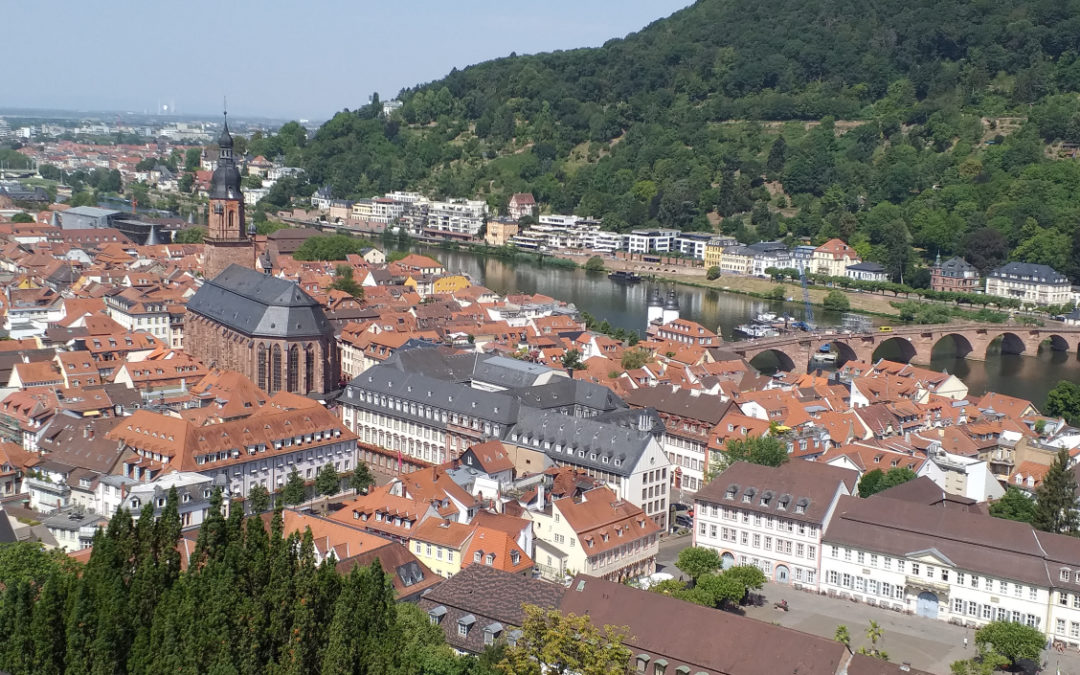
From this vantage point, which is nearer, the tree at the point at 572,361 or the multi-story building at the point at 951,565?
the multi-story building at the point at 951,565

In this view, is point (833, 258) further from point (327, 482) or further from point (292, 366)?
point (327, 482)

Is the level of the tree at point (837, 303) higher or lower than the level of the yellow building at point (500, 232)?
lower

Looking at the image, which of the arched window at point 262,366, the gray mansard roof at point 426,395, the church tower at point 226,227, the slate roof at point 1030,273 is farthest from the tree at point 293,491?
the slate roof at point 1030,273

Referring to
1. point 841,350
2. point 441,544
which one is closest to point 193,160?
point 841,350

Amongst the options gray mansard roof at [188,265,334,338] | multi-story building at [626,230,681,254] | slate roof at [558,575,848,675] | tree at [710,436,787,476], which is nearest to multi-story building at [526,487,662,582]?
slate roof at [558,575,848,675]

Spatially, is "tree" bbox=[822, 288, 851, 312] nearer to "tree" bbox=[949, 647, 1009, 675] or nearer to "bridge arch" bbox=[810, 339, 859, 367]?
"bridge arch" bbox=[810, 339, 859, 367]

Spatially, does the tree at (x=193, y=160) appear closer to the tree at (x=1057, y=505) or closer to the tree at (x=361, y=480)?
the tree at (x=361, y=480)
